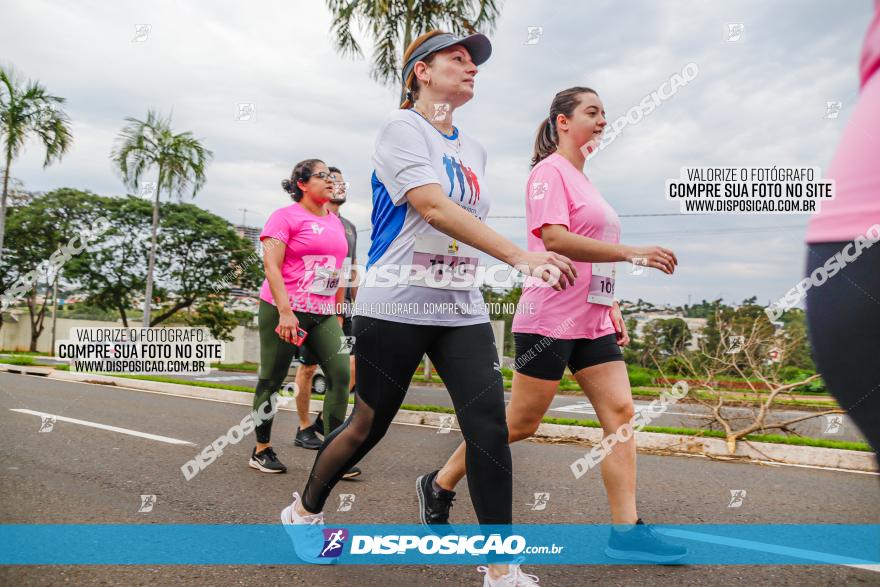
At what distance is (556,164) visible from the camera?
10.2 feet

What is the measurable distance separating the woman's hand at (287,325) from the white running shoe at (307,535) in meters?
1.60

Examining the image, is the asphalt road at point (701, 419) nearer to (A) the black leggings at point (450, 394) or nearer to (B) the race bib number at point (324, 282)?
(B) the race bib number at point (324, 282)

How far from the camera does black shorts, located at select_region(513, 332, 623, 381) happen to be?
3025 millimetres

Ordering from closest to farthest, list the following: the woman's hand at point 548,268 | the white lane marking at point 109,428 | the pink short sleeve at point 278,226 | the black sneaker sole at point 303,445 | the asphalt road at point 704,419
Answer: the woman's hand at point 548,268 → the pink short sleeve at point 278,226 → the black sneaker sole at point 303,445 → the white lane marking at point 109,428 → the asphalt road at point 704,419

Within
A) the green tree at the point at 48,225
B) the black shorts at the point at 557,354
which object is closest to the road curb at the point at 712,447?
the black shorts at the point at 557,354

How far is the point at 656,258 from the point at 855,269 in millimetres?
1366

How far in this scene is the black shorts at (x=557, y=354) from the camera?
3.03 meters

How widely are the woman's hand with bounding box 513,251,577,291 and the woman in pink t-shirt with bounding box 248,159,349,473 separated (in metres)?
2.72

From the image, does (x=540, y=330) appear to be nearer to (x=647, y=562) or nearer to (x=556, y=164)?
(x=556, y=164)

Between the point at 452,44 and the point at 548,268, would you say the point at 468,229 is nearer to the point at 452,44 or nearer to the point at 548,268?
the point at 548,268

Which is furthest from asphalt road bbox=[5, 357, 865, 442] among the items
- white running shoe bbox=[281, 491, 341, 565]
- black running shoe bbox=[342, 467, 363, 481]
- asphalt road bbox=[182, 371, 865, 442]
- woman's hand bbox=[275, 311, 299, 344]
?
white running shoe bbox=[281, 491, 341, 565]

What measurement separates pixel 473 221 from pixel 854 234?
4.10ft

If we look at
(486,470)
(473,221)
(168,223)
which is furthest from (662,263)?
(168,223)

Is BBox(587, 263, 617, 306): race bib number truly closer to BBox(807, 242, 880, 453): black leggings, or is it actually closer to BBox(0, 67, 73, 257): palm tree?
BBox(807, 242, 880, 453): black leggings
